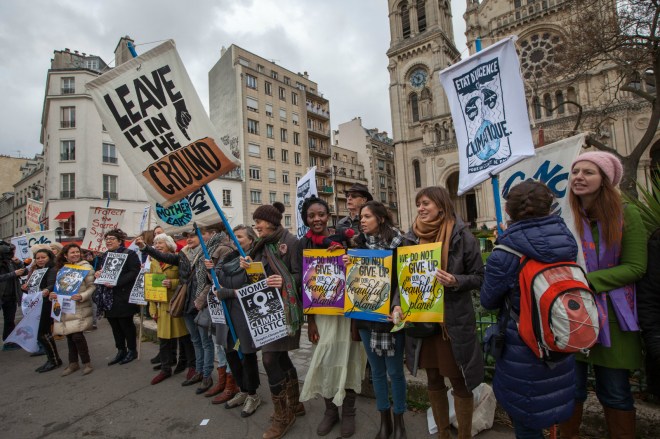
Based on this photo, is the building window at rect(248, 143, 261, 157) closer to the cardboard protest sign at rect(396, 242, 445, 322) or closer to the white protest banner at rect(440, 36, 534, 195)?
the white protest banner at rect(440, 36, 534, 195)

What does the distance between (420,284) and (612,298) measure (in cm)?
127

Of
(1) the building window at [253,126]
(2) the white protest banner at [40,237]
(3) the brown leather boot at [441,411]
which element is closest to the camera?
(3) the brown leather boot at [441,411]

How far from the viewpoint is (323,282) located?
352 cm

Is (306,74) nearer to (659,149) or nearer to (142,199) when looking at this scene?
(142,199)

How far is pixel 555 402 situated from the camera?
2.07 m

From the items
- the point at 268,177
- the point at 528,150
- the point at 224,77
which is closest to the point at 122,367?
the point at 528,150

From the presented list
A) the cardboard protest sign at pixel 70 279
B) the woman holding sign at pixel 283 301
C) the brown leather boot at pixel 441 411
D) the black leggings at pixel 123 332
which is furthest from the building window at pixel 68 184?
the brown leather boot at pixel 441 411

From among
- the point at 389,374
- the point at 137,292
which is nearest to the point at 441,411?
the point at 389,374

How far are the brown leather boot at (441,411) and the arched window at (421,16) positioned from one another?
160 ft

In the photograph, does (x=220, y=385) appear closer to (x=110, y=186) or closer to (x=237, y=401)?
(x=237, y=401)

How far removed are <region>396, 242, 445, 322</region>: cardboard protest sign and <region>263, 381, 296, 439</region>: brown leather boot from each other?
1.58m

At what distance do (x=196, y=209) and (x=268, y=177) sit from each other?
37.5m

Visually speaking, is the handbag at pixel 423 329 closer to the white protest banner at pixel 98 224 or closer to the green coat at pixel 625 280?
the green coat at pixel 625 280

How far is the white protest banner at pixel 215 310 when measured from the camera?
4.20 m
